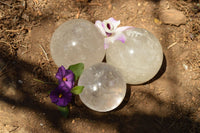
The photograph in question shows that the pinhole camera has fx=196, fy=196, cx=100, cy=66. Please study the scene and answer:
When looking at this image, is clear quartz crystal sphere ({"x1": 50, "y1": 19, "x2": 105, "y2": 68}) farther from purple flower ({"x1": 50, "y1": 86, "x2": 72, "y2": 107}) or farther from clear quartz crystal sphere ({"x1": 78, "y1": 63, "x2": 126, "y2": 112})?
purple flower ({"x1": 50, "y1": 86, "x2": 72, "y2": 107})

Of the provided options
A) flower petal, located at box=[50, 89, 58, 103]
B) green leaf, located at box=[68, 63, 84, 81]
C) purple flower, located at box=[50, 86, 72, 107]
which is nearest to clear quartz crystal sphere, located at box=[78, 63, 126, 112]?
green leaf, located at box=[68, 63, 84, 81]

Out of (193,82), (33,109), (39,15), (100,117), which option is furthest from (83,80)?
(193,82)

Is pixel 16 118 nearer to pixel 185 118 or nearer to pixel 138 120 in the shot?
pixel 138 120

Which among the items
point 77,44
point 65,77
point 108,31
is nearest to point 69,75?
point 65,77

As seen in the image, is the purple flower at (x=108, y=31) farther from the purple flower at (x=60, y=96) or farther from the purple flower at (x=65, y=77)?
the purple flower at (x=60, y=96)

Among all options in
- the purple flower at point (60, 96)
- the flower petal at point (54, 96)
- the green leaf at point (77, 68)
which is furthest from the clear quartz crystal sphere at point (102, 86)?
the flower petal at point (54, 96)

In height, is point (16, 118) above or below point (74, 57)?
below
